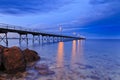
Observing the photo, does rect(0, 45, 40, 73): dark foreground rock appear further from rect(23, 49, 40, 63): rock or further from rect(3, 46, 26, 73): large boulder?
rect(23, 49, 40, 63): rock

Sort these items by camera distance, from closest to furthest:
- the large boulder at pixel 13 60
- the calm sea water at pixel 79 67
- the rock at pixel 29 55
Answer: the calm sea water at pixel 79 67 < the large boulder at pixel 13 60 < the rock at pixel 29 55

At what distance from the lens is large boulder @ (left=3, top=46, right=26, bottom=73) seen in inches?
404

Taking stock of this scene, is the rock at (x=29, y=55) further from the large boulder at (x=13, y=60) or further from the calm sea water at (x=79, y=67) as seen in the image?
the large boulder at (x=13, y=60)

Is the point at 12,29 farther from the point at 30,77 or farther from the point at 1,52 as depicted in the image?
the point at 30,77

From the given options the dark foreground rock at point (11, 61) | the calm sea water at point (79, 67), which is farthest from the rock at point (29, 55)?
the dark foreground rock at point (11, 61)

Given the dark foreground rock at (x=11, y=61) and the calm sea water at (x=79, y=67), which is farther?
the dark foreground rock at (x=11, y=61)

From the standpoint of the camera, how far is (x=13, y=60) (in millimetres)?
10297

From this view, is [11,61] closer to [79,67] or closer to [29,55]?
[29,55]

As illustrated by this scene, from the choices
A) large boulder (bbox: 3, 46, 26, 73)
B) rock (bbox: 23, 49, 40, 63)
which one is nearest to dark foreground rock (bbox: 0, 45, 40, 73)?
large boulder (bbox: 3, 46, 26, 73)

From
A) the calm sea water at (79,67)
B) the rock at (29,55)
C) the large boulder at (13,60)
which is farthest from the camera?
the rock at (29,55)

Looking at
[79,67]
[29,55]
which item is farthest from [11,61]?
[79,67]

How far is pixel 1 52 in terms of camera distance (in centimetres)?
1077

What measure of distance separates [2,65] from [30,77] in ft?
9.03

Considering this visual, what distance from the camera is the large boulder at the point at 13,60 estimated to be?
33.6ft
